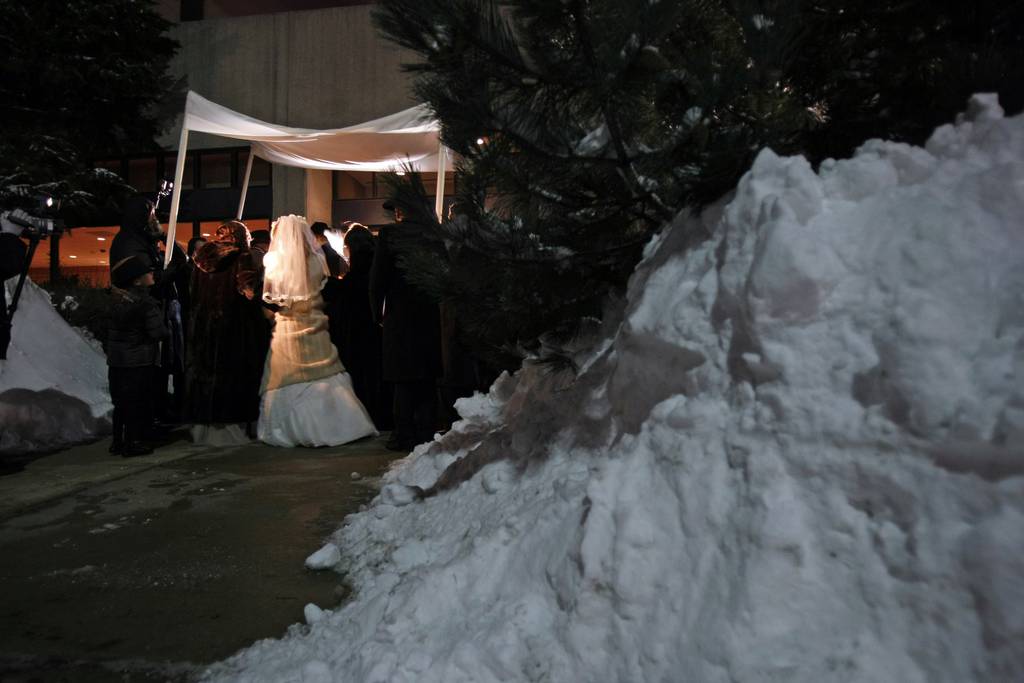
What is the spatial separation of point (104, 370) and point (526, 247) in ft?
21.5

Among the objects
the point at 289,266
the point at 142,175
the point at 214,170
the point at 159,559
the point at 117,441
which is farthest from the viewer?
the point at 142,175

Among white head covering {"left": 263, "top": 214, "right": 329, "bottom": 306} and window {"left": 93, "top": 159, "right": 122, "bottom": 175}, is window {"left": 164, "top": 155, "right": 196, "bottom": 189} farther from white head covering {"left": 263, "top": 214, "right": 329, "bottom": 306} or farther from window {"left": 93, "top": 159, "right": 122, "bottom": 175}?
white head covering {"left": 263, "top": 214, "right": 329, "bottom": 306}

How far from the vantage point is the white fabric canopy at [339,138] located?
883cm

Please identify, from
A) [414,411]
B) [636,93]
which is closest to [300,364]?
[414,411]

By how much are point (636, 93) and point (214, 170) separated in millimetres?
17388

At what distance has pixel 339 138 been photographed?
9102 millimetres

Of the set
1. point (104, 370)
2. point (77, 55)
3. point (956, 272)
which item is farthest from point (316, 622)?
point (77, 55)

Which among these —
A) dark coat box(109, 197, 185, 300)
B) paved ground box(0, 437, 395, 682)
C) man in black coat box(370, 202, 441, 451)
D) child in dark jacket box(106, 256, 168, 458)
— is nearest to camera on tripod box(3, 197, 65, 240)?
dark coat box(109, 197, 185, 300)

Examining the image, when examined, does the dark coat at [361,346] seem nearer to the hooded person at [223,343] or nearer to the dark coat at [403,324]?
the hooded person at [223,343]

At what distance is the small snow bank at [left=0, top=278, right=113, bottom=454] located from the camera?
6.20 meters

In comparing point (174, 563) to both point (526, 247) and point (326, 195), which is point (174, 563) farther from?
point (326, 195)

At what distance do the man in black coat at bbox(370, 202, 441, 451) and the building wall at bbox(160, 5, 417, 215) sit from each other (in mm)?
11448

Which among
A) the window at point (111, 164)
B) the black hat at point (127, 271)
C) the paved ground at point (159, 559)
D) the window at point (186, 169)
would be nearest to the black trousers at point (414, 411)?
the paved ground at point (159, 559)

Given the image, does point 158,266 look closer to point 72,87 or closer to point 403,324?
point 403,324
